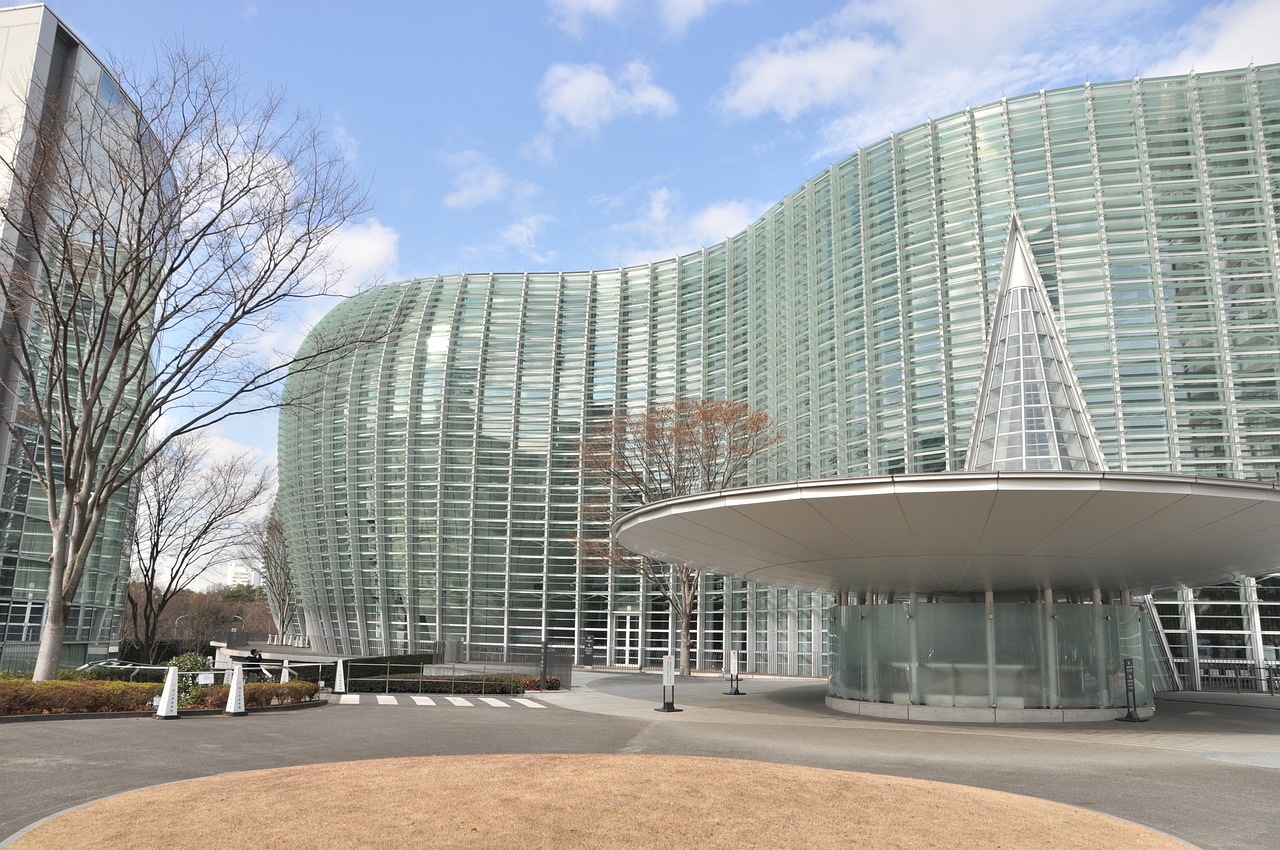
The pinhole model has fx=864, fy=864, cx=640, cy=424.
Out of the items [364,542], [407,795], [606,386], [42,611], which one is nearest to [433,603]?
[364,542]

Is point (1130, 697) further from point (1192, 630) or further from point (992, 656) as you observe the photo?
point (1192, 630)

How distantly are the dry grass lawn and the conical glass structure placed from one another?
24006 mm

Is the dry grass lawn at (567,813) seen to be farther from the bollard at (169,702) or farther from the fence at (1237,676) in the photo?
the fence at (1237,676)

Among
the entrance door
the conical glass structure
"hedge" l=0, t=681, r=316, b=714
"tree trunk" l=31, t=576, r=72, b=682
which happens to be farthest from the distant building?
the conical glass structure

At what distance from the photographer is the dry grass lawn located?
7.42 m

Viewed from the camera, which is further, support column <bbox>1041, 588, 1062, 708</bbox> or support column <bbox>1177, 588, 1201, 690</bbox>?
support column <bbox>1177, 588, 1201, 690</bbox>

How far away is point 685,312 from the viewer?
6103 centimetres

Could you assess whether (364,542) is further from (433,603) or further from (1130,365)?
(1130,365)

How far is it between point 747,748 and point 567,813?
7021mm

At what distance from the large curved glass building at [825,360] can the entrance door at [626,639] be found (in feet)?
0.68

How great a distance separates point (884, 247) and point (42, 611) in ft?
143

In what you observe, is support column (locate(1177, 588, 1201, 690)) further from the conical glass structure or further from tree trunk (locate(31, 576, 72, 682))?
tree trunk (locate(31, 576, 72, 682))

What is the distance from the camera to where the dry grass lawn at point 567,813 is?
742 centimetres

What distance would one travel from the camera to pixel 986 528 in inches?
662
